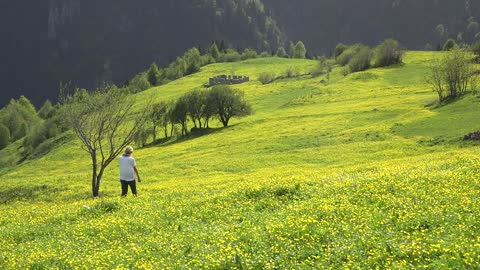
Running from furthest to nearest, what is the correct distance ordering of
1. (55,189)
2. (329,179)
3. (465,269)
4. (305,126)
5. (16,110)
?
(16,110) < (305,126) < (55,189) < (329,179) < (465,269)

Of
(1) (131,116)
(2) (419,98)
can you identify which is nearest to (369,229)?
(2) (419,98)

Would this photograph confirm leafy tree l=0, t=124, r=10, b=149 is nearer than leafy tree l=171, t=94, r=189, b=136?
No

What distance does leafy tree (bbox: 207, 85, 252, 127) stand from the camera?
89.6 metres

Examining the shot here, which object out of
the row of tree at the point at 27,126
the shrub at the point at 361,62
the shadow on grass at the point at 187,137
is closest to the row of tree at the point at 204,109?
the shadow on grass at the point at 187,137

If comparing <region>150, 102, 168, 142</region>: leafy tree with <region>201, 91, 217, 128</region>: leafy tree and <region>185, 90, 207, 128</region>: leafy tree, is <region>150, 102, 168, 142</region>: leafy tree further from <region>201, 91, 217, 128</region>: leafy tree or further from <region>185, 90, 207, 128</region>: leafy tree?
<region>201, 91, 217, 128</region>: leafy tree

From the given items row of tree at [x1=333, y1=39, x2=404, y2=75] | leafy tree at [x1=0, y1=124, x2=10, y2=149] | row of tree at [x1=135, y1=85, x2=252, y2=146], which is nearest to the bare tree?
row of tree at [x1=135, y1=85, x2=252, y2=146]

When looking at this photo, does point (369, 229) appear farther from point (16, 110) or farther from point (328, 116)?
point (16, 110)

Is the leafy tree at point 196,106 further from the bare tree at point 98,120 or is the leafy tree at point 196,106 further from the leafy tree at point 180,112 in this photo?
the bare tree at point 98,120

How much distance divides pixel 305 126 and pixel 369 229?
54348 millimetres

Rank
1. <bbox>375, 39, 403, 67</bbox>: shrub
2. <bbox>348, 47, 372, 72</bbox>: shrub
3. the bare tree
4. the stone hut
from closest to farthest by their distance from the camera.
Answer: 1. the bare tree
2. <bbox>375, 39, 403, 67</bbox>: shrub
3. <bbox>348, 47, 372, 72</bbox>: shrub
4. the stone hut

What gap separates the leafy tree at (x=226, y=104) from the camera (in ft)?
294

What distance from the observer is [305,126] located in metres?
67.1

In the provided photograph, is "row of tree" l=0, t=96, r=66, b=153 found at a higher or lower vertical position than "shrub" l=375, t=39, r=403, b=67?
lower

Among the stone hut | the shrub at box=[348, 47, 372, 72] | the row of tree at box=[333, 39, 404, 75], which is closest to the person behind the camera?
the row of tree at box=[333, 39, 404, 75]
